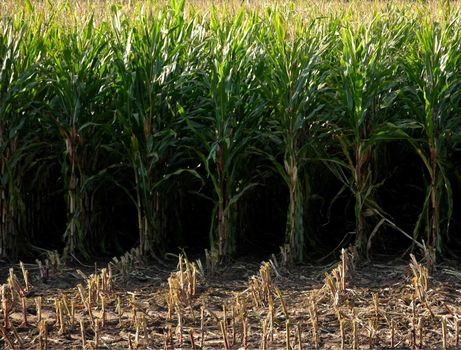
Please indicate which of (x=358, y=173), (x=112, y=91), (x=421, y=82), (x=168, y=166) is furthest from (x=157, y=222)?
(x=421, y=82)

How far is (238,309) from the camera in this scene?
5.54 metres

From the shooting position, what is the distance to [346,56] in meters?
6.84

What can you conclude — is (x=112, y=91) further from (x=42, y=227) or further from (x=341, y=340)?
(x=341, y=340)

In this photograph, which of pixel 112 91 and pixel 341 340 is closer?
pixel 341 340

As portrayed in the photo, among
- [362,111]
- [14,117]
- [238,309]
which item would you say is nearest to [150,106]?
[14,117]

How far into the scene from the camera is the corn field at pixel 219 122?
266 inches

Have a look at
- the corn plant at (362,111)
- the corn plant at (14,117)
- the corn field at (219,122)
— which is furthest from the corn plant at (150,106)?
the corn plant at (362,111)

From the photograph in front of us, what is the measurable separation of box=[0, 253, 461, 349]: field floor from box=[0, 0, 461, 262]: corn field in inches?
13.7

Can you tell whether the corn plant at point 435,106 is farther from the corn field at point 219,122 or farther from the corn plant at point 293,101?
the corn plant at point 293,101

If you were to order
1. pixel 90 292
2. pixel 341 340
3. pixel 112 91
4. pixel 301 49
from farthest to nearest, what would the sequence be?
pixel 112 91 < pixel 301 49 < pixel 90 292 < pixel 341 340

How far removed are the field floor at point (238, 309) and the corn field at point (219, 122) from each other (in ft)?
1.14

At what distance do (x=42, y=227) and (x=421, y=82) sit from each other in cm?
310

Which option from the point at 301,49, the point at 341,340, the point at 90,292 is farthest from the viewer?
the point at 301,49

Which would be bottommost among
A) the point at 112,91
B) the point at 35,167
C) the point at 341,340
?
the point at 341,340
